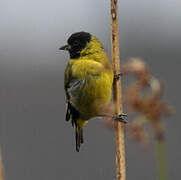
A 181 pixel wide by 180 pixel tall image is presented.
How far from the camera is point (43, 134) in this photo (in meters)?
10.8

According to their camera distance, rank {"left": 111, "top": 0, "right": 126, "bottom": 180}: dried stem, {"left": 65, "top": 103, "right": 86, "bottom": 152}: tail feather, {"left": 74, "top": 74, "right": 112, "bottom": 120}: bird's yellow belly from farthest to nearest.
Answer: {"left": 65, "top": 103, "right": 86, "bottom": 152}: tail feather
{"left": 74, "top": 74, "right": 112, "bottom": 120}: bird's yellow belly
{"left": 111, "top": 0, "right": 126, "bottom": 180}: dried stem

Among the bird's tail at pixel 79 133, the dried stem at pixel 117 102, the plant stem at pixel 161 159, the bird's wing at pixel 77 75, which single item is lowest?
the plant stem at pixel 161 159

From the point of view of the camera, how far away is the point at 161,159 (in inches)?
53.8

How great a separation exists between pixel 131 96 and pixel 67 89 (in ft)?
8.59

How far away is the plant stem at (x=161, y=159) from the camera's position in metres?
1.37

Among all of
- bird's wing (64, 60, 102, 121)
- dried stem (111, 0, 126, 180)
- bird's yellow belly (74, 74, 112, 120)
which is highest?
bird's wing (64, 60, 102, 121)

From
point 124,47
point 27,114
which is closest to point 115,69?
point 27,114

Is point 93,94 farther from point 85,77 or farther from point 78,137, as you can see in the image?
point 78,137

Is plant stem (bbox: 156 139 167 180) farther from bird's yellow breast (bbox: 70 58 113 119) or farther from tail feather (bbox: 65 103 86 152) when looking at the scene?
tail feather (bbox: 65 103 86 152)

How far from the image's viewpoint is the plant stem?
4.48 feet

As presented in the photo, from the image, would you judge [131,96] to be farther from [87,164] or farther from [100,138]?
[100,138]

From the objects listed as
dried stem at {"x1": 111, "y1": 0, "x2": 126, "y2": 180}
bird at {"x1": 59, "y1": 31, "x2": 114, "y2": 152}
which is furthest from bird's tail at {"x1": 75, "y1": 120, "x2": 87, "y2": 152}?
dried stem at {"x1": 111, "y1": 0, "x2": 126, "y2": 180}

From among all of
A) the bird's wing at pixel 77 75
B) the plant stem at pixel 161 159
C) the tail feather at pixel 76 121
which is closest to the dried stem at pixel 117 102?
the plant stem at pixel 161 159

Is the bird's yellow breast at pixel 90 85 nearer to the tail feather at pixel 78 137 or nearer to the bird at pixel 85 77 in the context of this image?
the bird at pixel 85 77
